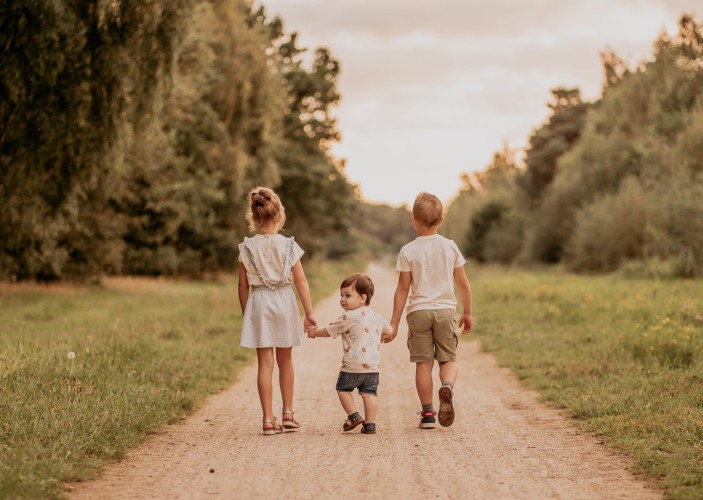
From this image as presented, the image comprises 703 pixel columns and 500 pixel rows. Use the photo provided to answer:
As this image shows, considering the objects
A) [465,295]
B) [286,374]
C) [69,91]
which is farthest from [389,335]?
[69,91]

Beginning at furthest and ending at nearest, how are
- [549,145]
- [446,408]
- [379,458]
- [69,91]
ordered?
[549,145] → [69,91] → [446,408] → [379,458]

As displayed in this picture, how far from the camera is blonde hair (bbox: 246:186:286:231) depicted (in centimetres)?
698

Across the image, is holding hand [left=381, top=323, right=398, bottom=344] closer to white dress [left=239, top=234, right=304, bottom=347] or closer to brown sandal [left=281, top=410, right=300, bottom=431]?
white dress [left=239, top=234, right=304, bottom=347]

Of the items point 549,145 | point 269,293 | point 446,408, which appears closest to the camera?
point 446,408

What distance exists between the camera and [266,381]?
695 cm

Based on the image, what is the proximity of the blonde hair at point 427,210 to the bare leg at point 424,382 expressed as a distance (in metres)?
1.20

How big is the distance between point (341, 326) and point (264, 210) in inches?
46.0

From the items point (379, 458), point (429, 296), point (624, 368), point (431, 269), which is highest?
point (431, 269)

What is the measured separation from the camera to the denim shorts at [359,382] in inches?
270

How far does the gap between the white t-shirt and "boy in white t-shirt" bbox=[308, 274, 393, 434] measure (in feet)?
1.37

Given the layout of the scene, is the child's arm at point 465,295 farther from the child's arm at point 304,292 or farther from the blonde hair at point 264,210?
the blonde hair at point 264,210

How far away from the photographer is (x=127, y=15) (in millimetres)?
15055

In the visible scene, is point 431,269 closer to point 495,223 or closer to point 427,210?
point 427,210

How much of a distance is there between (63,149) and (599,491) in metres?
13.7
